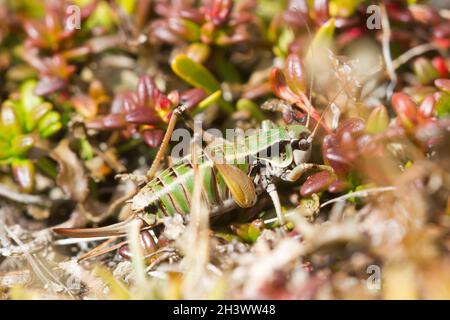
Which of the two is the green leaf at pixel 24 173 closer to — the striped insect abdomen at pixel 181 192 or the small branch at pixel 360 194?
the striped insect abdomen at pixel 181 192

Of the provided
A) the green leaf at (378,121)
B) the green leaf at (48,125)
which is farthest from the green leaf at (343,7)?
the green leaf at (48,125)

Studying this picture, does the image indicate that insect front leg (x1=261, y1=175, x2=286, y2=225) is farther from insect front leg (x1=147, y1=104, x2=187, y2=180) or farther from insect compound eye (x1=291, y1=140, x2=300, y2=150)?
insect front leg (x1=147, y1=104, x2=187, y2=180)

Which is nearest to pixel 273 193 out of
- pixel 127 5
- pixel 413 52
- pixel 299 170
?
pixel 299 170

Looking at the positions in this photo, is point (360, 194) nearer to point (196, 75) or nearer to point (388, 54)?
point (388, 54)

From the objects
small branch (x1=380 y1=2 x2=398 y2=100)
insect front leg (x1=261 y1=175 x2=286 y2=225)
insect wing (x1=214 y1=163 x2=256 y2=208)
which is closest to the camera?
insect wing (x1=214 y1=163 x2=256 y2=208)

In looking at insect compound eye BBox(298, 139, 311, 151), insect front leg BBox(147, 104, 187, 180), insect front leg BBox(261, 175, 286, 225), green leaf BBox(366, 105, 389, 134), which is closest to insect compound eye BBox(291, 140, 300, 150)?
insect compound eye BBox(298, 139, 311, 151)

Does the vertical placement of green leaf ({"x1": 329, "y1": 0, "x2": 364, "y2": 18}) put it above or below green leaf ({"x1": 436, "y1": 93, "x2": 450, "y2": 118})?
above

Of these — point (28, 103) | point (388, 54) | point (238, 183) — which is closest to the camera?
point (238, 183)
